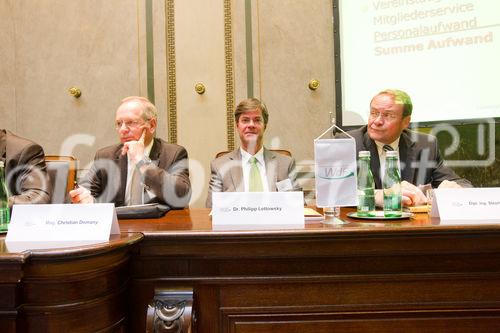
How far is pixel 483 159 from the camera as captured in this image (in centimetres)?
350

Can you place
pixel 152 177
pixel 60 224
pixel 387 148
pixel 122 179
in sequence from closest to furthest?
1. pixel 60 224
2. pixel 152 177
3. pixel 387 148
4. pixel 122 179

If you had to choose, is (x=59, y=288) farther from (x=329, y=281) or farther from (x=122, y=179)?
(x=122, y=179)

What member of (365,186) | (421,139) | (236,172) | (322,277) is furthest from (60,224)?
(421,139)

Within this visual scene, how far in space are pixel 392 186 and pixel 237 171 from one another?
4.72 feet

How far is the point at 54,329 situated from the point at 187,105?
9.45 feet

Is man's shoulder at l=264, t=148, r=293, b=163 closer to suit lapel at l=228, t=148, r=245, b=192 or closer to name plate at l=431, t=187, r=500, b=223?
suit lapel at l=228, t=148, r=245, b=192

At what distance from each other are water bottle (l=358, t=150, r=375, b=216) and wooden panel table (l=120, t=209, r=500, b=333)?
9.1 inches

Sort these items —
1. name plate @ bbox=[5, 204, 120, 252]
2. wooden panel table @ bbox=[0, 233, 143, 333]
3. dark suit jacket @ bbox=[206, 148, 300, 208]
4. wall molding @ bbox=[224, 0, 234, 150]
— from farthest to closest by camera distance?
wall molding @ bbox=[224, 0, 234, 150] < dark suit jacket @ bbox=[206, 148, 300, 208] < name plate @ bbox=[5, 204, 120, 252] < wooden panel table @ bbox=[0, 233, 143, 333]

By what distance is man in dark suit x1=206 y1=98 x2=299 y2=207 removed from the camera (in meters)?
2.74

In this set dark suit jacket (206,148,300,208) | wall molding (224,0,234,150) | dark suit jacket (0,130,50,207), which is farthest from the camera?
wall molding (224,0,234,150)

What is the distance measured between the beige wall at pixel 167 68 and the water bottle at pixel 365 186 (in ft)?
7.61

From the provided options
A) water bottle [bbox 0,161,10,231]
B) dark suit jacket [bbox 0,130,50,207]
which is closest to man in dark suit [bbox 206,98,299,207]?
dark suit jacket [bbox 0,130,50,207]

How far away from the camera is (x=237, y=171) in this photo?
274 cm

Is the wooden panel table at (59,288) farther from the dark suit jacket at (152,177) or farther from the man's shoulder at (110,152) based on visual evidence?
the man's shoulder at (110,152)
